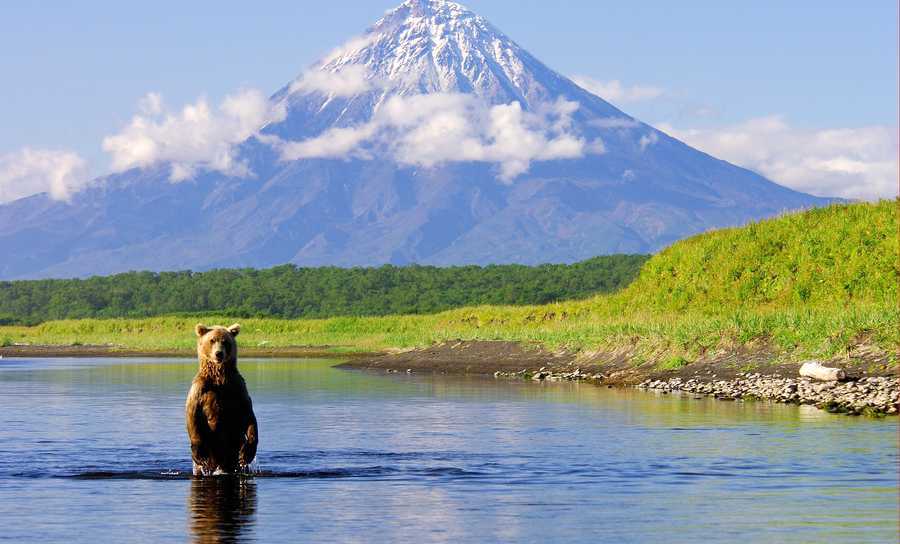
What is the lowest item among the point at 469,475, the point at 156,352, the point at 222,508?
the point at 222,508

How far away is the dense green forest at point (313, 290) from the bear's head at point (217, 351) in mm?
120781

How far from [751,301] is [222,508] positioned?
4218cm

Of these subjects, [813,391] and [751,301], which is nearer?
[813,391]

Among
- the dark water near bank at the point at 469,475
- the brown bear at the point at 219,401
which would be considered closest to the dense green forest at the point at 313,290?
the dark water near bank at the point at 469,475

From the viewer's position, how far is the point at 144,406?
3875 centimetres

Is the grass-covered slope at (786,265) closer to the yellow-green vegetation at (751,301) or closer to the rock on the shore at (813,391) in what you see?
the yellow-green vegetation at (751,301)

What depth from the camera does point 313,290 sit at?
566 ft

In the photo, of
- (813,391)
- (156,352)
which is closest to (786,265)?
(813,391)

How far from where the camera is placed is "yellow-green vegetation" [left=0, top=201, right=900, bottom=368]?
42531mm

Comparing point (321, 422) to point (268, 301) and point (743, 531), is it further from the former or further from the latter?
point (268, 301)

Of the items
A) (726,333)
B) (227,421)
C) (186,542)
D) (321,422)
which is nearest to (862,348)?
(726,333)

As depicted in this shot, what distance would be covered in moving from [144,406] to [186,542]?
2202 centimetres

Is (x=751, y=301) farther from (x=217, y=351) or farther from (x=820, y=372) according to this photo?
(x=217, y=351)

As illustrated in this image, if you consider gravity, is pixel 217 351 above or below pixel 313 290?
below
